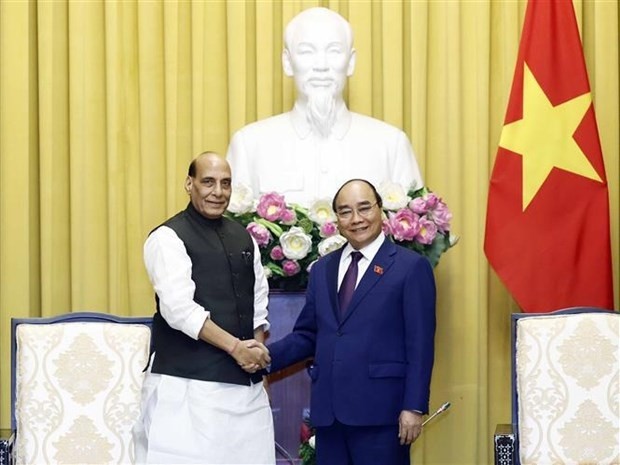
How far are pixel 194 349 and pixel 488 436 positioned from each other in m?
2.36

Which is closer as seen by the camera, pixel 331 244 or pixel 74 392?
pixel 74 392

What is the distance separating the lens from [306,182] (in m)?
5.17

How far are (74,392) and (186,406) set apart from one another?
569 millimetres

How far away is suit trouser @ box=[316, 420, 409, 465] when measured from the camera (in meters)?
3.97

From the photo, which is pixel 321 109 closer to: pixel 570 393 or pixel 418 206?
pixel 418 206

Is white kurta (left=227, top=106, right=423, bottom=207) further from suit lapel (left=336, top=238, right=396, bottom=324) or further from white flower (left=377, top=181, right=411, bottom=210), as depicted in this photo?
suit lapel (left=336, top=238, right=396, bottom=324)

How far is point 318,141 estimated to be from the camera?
5250mm

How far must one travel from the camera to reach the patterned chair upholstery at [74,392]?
4.17 meters

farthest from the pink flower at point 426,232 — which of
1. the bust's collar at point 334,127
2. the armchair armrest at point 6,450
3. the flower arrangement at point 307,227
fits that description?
the armchair armrest at point 6,450

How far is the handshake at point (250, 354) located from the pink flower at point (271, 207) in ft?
2.67

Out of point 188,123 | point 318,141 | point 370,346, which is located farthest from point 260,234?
point 188,123

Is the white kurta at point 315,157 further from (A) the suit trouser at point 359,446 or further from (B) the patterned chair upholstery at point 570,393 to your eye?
(A) the suit trouser at point 359,446

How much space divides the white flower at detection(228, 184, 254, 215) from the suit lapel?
76cm

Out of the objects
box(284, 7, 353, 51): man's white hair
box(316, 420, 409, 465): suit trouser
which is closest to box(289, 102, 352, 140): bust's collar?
box(284, 7, 353, 51): man's white hair
